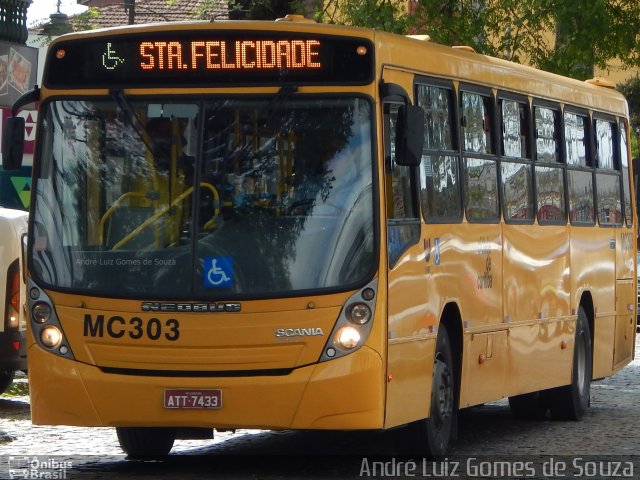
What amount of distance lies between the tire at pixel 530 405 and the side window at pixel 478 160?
3104mm

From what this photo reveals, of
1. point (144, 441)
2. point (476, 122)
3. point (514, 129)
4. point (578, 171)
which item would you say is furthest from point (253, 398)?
point (578, 171)

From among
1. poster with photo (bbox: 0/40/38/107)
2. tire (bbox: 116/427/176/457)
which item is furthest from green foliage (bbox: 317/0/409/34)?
tire (bbox: 116/427/176/457)

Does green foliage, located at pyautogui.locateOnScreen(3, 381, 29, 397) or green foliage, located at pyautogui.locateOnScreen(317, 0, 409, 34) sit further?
green foliage, located at pyautogui.locateOnScreen(317, 0, 409, 34)

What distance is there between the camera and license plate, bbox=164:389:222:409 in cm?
1122

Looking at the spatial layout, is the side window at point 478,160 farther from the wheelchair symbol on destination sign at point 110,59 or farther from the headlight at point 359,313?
the wheelchair symbol on destination sign at point 110,59

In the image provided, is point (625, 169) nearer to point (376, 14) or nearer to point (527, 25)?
point (527, 25)

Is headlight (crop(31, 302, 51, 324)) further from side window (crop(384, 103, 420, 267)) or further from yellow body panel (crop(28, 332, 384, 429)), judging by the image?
side window (crop(384, 103, 420, 267))

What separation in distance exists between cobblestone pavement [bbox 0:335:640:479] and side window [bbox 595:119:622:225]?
6.72ft

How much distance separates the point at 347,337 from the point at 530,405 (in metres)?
6.07

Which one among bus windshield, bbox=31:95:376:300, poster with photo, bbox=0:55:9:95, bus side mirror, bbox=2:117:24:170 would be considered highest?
poster with photo, bbox=0:55:9:95

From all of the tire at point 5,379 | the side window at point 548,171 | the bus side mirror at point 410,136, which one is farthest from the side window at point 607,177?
the bus side mirror at point 410,136

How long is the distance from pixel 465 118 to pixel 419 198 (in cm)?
147

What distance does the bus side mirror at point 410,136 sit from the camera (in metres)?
11.4

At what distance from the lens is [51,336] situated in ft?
37.8
